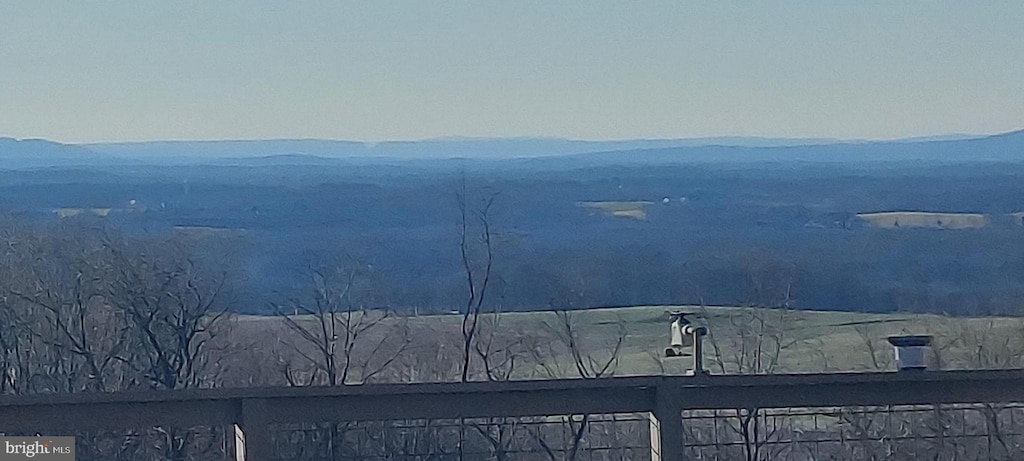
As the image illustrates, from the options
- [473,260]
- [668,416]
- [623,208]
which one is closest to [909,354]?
[668,416]

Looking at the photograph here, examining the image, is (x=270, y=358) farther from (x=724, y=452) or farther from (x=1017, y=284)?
(x=1017, y=284)

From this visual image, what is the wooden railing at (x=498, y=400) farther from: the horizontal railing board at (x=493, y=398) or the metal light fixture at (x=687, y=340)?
the metal light fixture at (x=687, y=340)

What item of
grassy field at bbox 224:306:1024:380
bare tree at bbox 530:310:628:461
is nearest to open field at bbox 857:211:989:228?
grassy field at bbox 224:306:1024:380

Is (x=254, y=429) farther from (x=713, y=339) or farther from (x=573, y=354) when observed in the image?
(x=713, y=339)

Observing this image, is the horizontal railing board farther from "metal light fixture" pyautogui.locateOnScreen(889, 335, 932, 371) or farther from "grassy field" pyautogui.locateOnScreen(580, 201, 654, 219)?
"grassy field" pyautogui.locateOnScreen(580, 201, 654, 219)

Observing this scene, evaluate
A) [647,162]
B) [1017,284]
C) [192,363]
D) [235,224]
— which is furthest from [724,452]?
[647,162]
